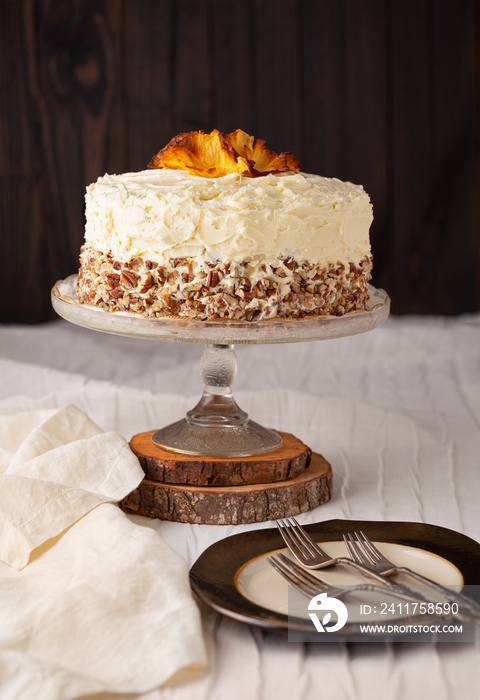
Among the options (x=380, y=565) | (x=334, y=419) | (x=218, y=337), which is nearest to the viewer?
(x=380, y=565)

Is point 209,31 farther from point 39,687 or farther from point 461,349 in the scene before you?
point 39,687

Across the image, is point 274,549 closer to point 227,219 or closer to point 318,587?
point 318,587

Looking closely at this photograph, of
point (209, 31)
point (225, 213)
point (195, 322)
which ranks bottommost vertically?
point (195, 322)

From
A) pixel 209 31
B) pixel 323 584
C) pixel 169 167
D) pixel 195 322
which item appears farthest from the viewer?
pixel 209 31

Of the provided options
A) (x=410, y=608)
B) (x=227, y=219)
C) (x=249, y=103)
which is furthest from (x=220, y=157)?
(x=249, y=103)

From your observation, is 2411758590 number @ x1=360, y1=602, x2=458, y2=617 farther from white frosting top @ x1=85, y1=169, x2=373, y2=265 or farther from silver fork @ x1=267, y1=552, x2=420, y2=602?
white frosting top @ x1=85, y1=169, x2=373, y2=265

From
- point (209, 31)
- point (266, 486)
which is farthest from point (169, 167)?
point (209, 31)
